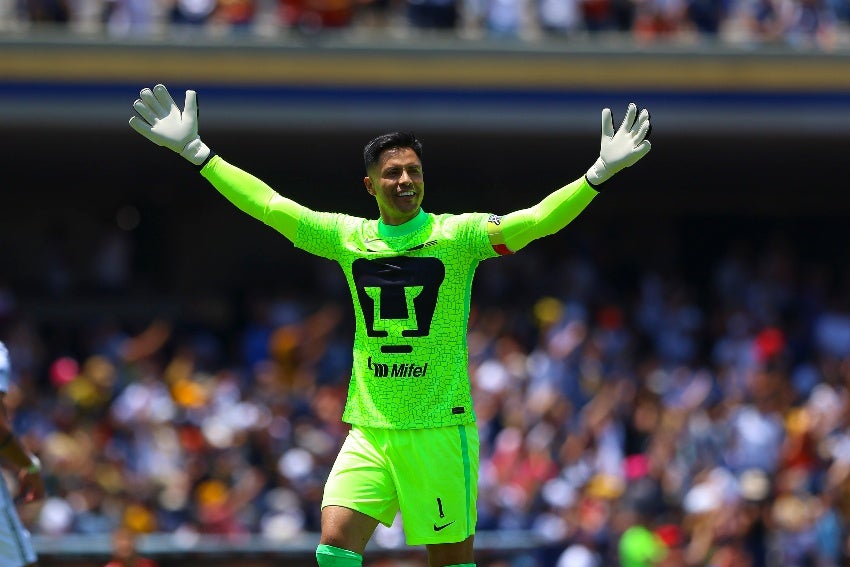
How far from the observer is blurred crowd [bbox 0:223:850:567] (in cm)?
1235

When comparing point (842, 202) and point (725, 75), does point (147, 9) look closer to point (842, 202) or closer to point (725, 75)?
point (725, 75)

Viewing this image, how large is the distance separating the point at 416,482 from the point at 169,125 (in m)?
1.78

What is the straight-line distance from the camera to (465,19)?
1655 centimetres

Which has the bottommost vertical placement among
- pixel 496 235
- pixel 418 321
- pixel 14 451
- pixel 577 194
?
pixel 14 451

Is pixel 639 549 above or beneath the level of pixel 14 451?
beneath

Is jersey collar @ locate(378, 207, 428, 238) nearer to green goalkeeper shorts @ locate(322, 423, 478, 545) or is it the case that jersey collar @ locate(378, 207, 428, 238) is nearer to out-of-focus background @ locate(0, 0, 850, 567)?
green goalkeeper shorts @ locate(322, 423, 478, 545)

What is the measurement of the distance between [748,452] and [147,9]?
24.6 ft

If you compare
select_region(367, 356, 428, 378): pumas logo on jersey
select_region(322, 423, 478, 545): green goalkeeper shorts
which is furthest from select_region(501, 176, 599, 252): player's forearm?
select_region(322, 423, 478, 545): green goalkeeper shorts

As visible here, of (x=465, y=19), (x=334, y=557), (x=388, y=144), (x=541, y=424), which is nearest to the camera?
(x=334, y=557)

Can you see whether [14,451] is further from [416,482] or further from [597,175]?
[597,175]

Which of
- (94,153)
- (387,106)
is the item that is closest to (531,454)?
(387,106)

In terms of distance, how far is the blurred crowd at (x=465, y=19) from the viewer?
16094mm

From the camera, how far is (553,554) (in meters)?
11.7

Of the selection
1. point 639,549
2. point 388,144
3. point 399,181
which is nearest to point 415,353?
point 399,181
